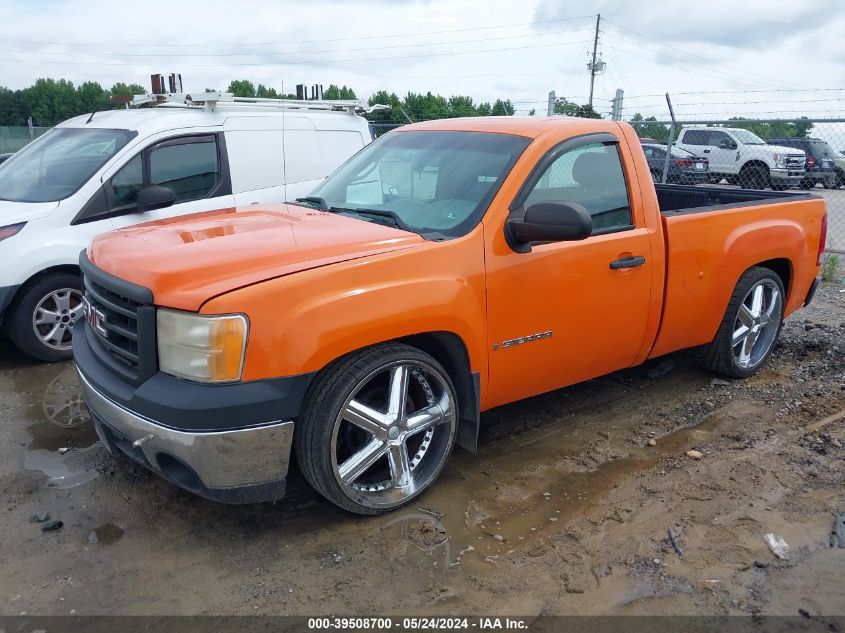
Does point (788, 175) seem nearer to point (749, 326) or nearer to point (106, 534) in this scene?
point (749, 326)

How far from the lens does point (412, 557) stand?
314 centimetres

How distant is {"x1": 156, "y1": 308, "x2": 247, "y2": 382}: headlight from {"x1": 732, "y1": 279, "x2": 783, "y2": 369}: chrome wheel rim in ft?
12.2

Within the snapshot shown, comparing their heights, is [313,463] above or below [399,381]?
below

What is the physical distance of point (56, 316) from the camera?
560 centimetres

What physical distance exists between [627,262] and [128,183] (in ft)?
13.7

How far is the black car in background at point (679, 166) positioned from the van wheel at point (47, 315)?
10360 millimetres

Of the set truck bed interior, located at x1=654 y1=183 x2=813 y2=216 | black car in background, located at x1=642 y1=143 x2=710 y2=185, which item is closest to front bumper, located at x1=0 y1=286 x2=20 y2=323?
truck bed interior, located at x1=654 y1=183 x2=813 y2=216

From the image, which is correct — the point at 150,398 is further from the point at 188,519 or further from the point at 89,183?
the point at 89,183

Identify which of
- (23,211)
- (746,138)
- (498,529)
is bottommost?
(498,529)

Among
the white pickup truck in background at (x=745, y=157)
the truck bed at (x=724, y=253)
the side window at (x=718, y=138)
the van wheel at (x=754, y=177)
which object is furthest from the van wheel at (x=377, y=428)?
the side window at (x=718, y=138)

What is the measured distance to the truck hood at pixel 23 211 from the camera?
548cm

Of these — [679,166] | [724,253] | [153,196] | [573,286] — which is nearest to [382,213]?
[573,286]

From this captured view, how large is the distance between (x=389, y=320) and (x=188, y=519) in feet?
4.55

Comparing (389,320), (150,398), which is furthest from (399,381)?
(150,398)
